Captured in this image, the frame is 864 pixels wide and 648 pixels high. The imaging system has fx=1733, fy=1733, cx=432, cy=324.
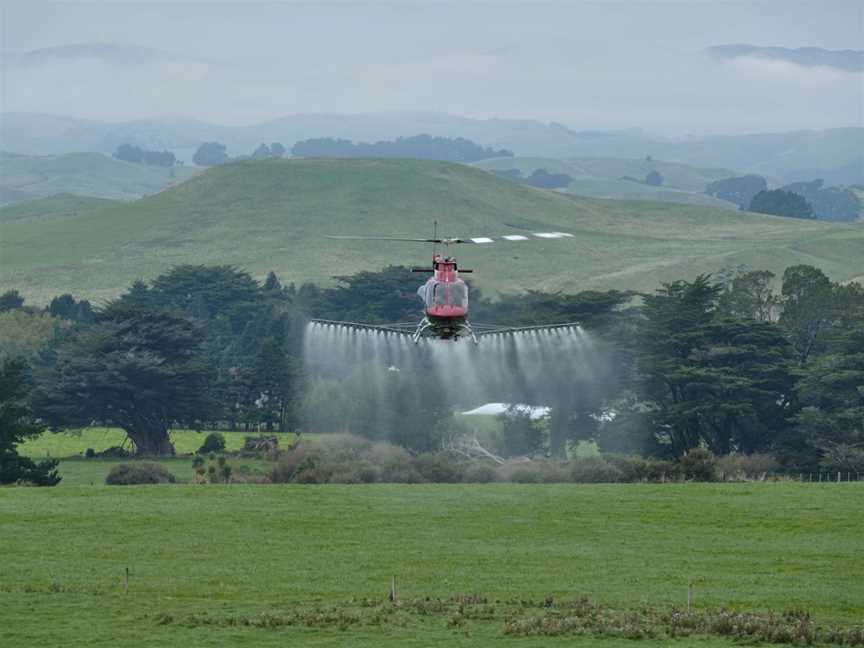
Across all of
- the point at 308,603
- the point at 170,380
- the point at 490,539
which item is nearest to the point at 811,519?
the point at 490,539

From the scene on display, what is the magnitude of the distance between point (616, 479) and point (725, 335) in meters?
28.3

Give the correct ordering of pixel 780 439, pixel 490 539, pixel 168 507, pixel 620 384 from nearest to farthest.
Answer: pixel 490 539 → pixel 168 507 → pixel 780 439 → pixel 620 384

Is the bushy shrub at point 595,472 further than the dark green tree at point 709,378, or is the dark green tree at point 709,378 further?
the dark green tree at point 709,378

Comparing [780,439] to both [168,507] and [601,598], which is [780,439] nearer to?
[168,507]

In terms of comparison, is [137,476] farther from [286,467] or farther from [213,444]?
[213,444]

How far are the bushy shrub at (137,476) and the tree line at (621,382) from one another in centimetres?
621

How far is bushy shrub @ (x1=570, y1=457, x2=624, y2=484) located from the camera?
76625mm

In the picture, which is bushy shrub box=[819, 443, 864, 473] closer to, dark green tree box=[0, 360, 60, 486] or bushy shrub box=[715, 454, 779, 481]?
bushy shrub box=[715, 454, 779, 481]

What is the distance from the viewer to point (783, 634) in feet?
136

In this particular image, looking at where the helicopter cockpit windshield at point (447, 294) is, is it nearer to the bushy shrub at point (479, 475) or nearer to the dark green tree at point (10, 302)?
the bushy shrub at point (479, 475)

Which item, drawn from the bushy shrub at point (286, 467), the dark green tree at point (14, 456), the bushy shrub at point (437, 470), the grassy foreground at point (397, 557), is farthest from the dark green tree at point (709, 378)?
the dark green tree at point (14, 456)

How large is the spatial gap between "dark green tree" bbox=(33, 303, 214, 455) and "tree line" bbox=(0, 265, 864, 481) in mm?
89

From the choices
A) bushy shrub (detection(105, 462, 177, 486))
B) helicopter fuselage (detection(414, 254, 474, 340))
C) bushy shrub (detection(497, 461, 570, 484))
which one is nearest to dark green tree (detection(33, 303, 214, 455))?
bushy shrub (detection(105, 462, 177, 486))

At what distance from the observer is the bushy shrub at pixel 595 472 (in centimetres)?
Answer: 7662
